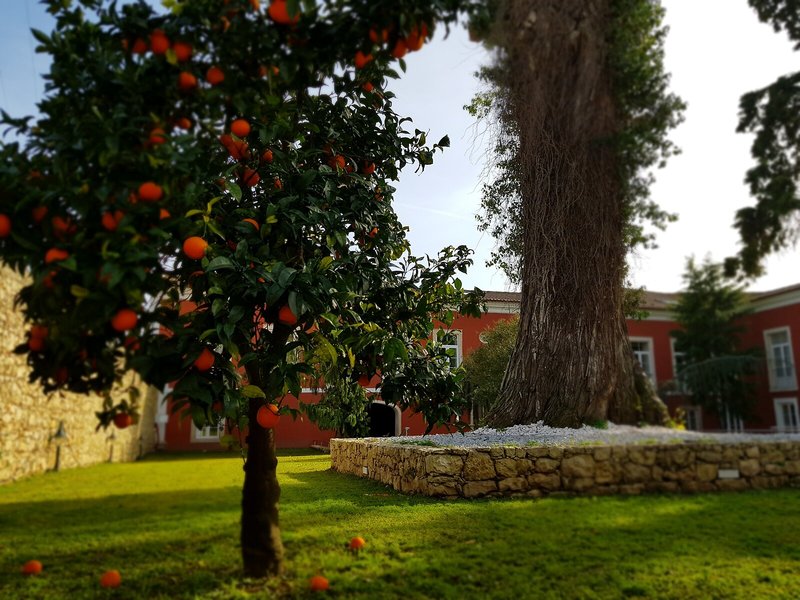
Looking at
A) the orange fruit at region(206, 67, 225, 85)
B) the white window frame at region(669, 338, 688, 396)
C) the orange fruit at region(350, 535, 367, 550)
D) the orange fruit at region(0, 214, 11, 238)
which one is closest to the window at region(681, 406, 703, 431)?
the white window frame at region(669, 338, 688, 396)

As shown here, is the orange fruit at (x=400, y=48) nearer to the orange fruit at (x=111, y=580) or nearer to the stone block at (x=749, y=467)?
the orange fruit at (x=111, y=580)

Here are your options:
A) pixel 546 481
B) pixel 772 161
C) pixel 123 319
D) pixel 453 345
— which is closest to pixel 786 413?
pixel 772 161

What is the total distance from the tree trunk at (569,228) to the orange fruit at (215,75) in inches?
58.4

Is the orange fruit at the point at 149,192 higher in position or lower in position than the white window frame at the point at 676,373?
higher

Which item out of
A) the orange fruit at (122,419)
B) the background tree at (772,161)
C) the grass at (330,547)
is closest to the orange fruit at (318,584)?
the grass at (330,547)

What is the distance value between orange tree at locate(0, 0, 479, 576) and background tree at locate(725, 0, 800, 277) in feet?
6.74

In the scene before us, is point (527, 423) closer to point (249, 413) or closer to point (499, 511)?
point (499, 511)

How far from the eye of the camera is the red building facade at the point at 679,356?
8.38ft

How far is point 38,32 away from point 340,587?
75.5 inches

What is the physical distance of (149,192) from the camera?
112cm

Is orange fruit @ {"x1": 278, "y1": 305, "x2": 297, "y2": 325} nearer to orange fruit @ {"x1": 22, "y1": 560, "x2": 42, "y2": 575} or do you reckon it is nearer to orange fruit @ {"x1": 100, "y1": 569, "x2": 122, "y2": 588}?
orange fruit @ {"x1": 100, "y1": 569, "x2": 122, "y2": 588}

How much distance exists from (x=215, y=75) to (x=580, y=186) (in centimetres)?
173

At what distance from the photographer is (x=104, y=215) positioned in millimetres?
1114

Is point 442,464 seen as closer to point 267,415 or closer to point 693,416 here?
point 693,416
